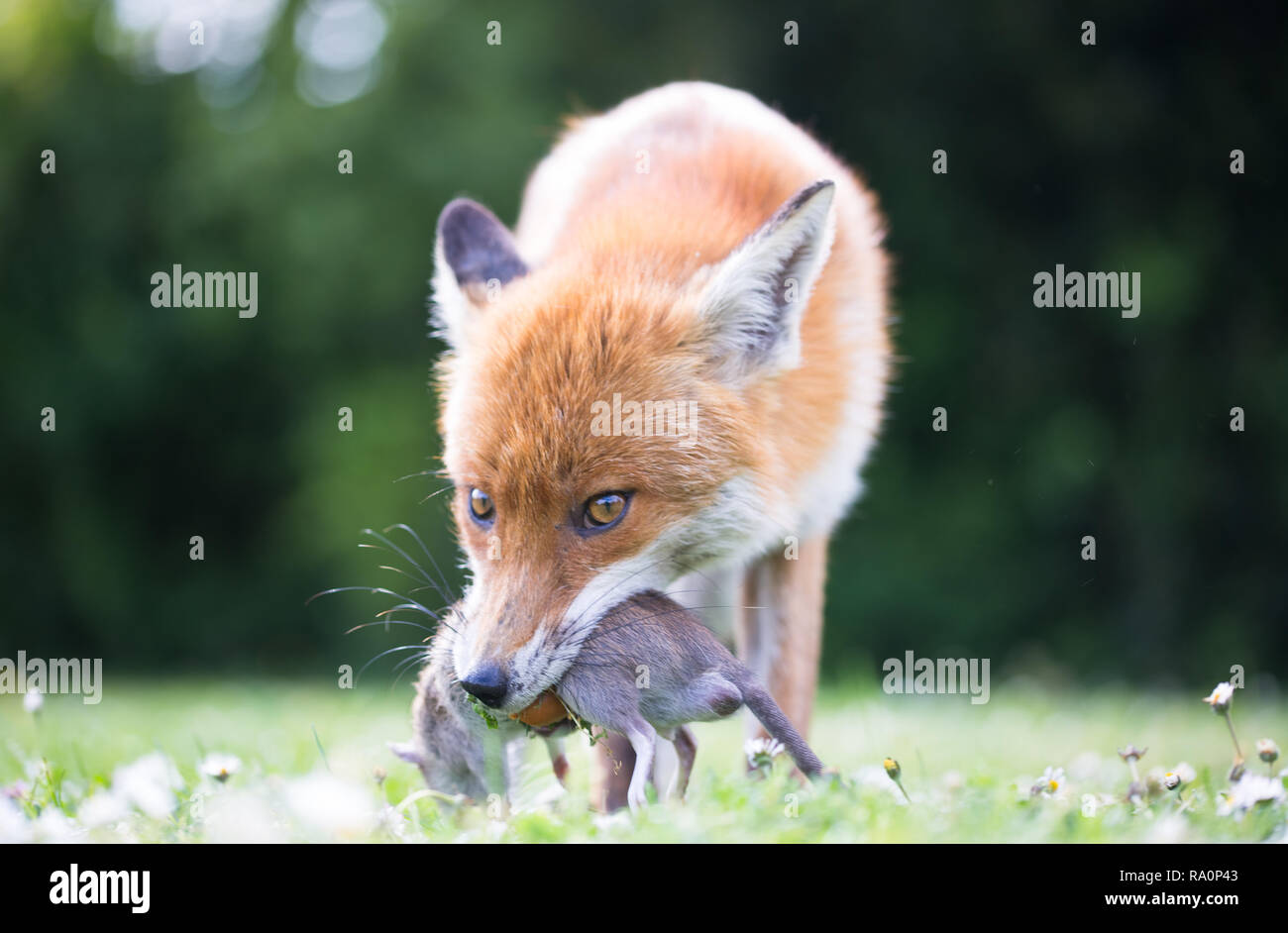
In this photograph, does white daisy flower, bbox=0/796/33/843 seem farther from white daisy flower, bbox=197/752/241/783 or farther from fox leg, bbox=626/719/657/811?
fox leg, bbox=626/719/657/811

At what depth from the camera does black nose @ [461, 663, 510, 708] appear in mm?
3062

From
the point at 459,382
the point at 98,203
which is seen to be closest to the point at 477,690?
the point at 459,382

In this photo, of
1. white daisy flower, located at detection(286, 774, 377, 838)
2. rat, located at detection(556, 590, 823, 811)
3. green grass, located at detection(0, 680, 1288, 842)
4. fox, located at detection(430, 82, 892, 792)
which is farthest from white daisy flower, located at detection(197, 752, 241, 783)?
rat, located at detection(556, 590, 823, 811)

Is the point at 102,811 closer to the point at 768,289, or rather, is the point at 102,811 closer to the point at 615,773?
the point at 615,773

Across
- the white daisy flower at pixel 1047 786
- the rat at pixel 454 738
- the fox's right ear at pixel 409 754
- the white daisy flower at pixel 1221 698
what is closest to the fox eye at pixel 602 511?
the rat at pixel 454 738

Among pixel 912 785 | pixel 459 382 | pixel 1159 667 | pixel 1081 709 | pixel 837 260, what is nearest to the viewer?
pixel 912 785

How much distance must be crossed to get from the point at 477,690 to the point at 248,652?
13493 mm

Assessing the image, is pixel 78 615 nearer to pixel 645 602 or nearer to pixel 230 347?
pixel 230 347

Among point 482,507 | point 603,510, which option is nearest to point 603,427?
point 603,510

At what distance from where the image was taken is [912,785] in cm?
385

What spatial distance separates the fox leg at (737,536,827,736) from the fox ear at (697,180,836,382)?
101cm

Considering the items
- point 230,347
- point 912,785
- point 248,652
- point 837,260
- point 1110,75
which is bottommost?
point 248,652

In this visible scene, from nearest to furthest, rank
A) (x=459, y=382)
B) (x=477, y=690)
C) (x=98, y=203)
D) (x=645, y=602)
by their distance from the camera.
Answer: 1. (x=477, y=690)
2. (x=645, y=602)
3. (x=459, y=382)
4. (x=98, y=203)

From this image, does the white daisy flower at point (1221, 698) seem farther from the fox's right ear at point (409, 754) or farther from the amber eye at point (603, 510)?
the fox's right ear at point (409, 754)
